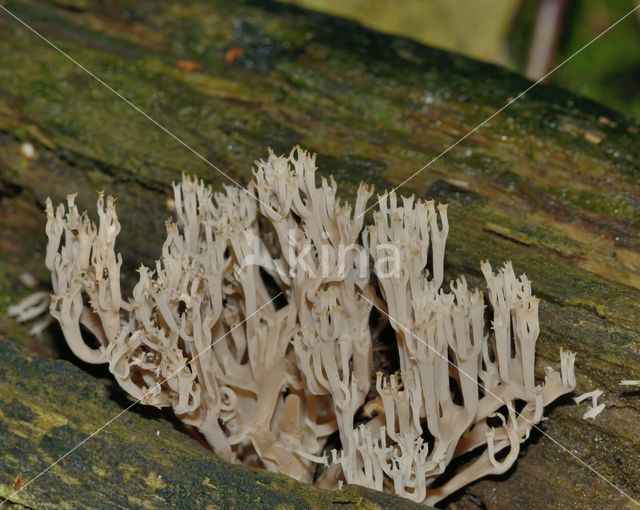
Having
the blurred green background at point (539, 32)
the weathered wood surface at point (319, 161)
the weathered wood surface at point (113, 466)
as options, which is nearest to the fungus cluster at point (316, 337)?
the weathered wood surface at point (113, 466)

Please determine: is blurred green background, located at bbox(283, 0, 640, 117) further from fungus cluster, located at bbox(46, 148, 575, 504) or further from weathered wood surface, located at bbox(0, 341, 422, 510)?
weathered wood surface, located at bbox(0, 341, 422, 510)

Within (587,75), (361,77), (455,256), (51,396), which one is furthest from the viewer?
(587,75)

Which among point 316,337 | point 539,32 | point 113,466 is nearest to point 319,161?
point 316,337

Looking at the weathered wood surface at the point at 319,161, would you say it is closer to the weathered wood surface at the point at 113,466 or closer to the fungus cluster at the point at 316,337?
the weathered wood surface at the point at 113,466

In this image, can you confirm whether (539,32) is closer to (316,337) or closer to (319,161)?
(319,161)

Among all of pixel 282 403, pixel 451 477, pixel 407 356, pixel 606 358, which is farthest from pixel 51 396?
pixel 606 358

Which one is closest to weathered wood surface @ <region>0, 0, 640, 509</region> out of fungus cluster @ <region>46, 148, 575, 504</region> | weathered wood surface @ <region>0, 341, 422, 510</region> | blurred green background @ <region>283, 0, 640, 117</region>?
weathered wood surface @ <region>0, 341, 422, 510</region>

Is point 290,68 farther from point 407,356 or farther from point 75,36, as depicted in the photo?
point 407,356
